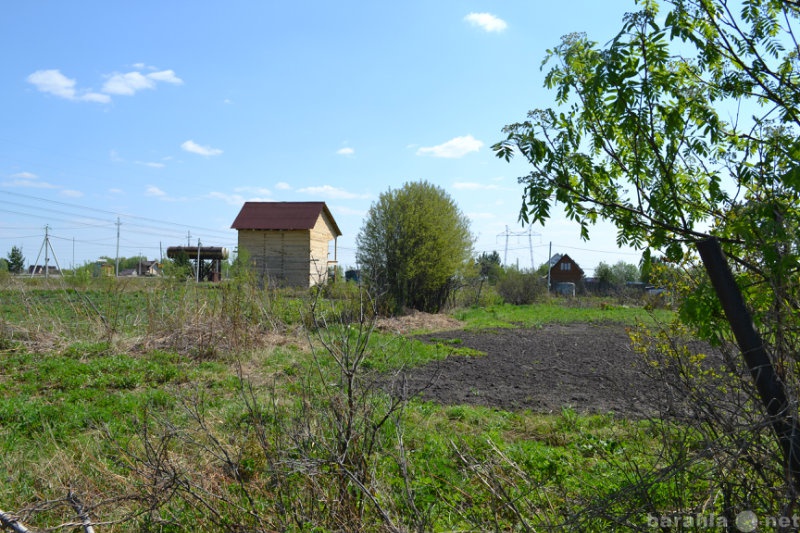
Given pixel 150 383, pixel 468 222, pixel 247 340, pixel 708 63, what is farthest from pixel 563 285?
pixel 708 63

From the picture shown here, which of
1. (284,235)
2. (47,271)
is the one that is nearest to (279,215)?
(284,235)

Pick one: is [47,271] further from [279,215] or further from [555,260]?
[555,260]

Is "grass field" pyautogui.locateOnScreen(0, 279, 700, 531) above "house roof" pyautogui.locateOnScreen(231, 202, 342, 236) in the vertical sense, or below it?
below

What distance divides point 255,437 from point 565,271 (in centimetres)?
5253

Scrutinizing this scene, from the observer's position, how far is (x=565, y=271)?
5406 cm

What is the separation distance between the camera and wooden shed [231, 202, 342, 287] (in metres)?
31.7

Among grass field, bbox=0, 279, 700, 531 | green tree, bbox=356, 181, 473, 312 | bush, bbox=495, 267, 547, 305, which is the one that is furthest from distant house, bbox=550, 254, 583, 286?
grass field, bbox=0, 279, 700, 531

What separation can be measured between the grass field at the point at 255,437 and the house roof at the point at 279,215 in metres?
19.4

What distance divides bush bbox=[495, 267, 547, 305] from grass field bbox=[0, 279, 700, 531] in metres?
19.7

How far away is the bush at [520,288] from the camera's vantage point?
3042 cm

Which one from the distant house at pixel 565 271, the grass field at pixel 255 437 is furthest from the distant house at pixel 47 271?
the distant house at pixel 565 271

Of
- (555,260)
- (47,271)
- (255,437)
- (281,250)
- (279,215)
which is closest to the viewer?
(255,437)

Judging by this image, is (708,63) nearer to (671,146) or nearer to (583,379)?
(671,146)

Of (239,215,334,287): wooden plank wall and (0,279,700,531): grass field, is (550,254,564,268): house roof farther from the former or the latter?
(0,279,700,531): grass field
